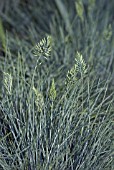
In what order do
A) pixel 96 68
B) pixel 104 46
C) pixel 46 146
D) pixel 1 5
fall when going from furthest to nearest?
1. pixel 1 5
2. pixel 104 46
3. pixel 96 68
4. pixel 46 146

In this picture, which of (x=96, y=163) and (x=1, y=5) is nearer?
(x=96, y=163)

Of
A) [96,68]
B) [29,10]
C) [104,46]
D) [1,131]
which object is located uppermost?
[29,10]

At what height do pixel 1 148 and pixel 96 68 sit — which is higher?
pixel 96 68

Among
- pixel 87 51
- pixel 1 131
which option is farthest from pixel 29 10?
pixel 1 131

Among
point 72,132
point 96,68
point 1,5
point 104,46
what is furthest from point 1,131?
point 1,5

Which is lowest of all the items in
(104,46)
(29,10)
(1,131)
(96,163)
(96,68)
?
(96,163)

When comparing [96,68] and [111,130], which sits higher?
[96,68]

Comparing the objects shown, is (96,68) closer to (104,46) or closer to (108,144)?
(104,46)

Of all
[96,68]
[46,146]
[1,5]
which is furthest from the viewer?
[1,5]

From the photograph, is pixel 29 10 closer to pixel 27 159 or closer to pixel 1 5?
pixel 1 5
